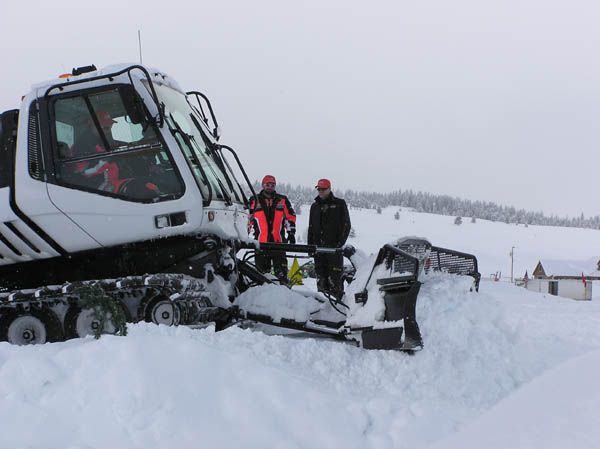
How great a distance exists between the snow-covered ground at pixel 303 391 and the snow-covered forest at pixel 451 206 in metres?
104

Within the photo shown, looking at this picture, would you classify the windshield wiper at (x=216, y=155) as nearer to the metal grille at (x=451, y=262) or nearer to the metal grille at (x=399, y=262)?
the metal grille at (x=399, y=262)

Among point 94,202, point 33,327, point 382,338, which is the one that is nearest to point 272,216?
point 94,202

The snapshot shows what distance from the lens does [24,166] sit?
559cm

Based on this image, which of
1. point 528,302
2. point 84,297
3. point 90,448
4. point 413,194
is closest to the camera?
point 90,448

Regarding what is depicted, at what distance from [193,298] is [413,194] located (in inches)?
4823

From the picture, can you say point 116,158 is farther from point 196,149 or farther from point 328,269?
point 328,269

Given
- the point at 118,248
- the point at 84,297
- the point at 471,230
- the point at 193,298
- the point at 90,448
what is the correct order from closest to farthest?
1. the point at 90,448
2. the point at 84,297
3. the point at 193,298
4. the point at 118,248
5. the point at 471,230

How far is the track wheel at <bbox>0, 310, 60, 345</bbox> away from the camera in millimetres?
5461

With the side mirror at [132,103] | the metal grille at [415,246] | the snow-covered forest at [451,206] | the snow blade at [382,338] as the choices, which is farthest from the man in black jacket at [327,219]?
the snow-covered forest at [451,206]

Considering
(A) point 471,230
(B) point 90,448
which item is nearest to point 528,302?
(B) point 90,448

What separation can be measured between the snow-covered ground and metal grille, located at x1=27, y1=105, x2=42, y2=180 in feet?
7.08

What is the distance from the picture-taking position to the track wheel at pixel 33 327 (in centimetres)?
546

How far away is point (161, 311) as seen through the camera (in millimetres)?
5324

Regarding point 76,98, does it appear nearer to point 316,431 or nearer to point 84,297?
point 84,297
